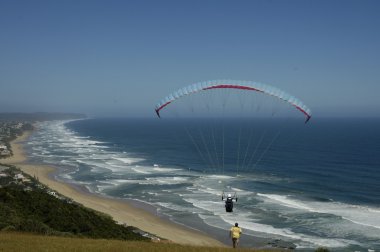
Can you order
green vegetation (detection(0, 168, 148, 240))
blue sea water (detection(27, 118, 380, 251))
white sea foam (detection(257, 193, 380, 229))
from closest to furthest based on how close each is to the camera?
green vegetation (detection(0, 168, 148, 240))
blue sea water (detection(27, 118, 380, 251))
white sea foam (detection(257, 193, 380, 229))

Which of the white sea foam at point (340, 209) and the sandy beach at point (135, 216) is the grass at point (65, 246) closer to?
the sandy beach at point (135, 216)

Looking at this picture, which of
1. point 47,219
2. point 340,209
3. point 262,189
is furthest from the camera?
point 262,189

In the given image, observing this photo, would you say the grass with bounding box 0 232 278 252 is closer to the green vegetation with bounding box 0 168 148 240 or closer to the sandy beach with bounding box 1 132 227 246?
the green vegetation with bounding box 0 168 148 240

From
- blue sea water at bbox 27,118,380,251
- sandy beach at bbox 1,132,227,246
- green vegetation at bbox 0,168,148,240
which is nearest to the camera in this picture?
Result: green vegetation at bbox 0,168,148,240

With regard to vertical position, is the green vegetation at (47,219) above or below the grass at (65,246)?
below

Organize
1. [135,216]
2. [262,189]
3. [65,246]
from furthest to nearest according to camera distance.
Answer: [262,189] < [135,216] < [65,246]

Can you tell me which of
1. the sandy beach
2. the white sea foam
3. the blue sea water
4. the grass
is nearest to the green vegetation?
the sandy beach

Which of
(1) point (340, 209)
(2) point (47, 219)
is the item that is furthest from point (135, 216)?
(1) point (340, 209)

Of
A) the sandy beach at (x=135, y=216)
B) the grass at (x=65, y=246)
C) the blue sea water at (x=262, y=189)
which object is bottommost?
the sandy beach at (x=135, y=216)

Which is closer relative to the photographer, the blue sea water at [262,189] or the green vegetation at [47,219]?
the green vegetation at [47,219]

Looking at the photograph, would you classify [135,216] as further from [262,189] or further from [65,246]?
[65,246]

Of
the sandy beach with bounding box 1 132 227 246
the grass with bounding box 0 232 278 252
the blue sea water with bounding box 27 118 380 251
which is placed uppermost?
the grass with bounding box 0 232 278 252

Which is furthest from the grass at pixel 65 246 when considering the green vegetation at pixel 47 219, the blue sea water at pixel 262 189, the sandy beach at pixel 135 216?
the blue sea water at pixel 262 189
